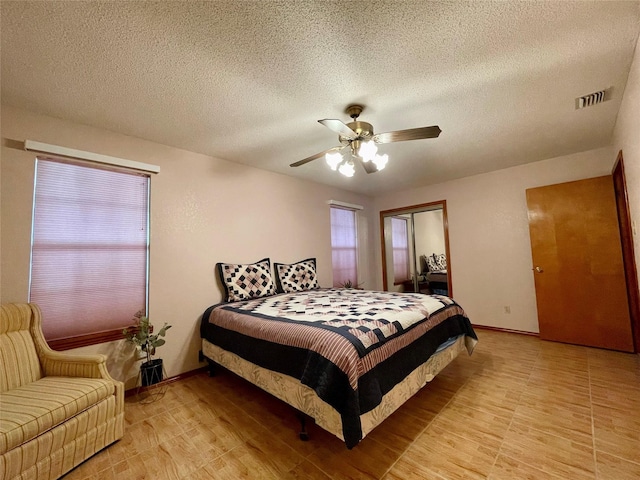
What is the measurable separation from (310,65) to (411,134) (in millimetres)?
840

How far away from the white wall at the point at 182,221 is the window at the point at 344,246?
0.49 metres

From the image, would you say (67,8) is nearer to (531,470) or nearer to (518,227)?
(531,470)

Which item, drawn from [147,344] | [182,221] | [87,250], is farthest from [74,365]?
[182,221]

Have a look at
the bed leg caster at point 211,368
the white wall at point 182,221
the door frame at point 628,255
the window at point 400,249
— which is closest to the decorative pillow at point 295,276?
the white wall at point 182,221

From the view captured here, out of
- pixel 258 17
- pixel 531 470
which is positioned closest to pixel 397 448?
pixel 531 470

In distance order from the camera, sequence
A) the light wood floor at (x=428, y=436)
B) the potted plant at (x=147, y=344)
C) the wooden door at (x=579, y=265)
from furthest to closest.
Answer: the wooden door at (x=579, y=265)
the potted plant at (x=147, y=344)
the light wood floor at (x=428, y=436)

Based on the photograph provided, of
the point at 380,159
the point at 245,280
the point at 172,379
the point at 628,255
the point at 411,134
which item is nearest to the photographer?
the point at 411,134

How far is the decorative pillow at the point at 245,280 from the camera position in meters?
2.97

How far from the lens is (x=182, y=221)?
2.81m

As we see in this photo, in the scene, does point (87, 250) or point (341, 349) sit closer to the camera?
point (341, 349)

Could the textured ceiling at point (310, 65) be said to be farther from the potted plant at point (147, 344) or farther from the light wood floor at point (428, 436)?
the light wood floor at point (428, 436)

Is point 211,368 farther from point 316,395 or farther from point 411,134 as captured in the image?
point 411,134

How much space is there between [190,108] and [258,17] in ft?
3.59

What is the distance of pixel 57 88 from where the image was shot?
1.83 m
